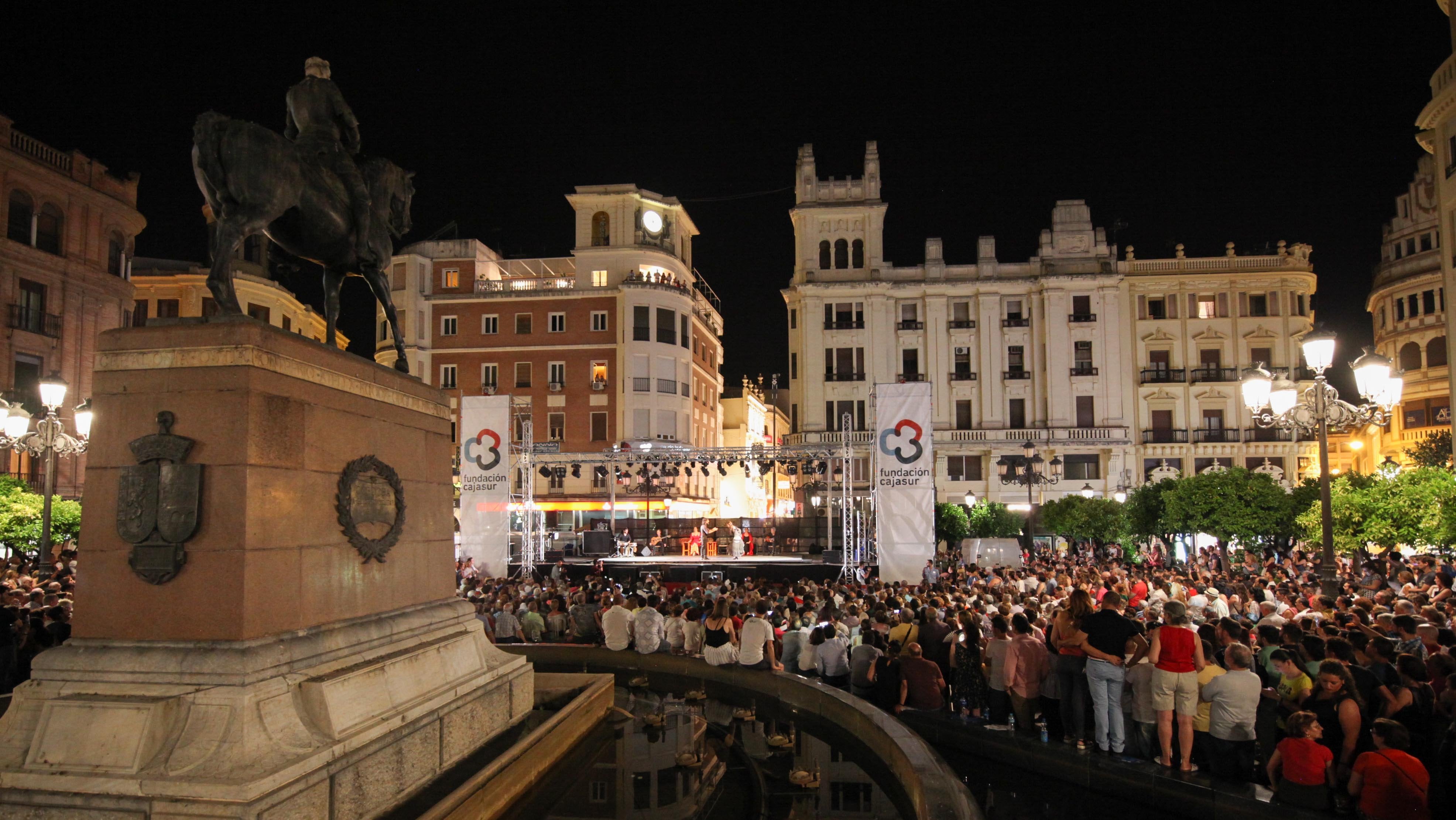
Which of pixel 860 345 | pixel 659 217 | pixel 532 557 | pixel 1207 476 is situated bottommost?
pixel 532 557

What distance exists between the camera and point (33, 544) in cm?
1945

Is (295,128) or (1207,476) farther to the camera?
(1207,476)

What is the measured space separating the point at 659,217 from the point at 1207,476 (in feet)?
118

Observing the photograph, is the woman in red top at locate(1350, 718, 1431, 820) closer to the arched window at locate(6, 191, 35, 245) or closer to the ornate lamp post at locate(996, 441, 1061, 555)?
the ornate lamp post at locate(996, 441, 1061, 555)

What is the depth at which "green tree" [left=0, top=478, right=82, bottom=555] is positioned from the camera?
61.1ft

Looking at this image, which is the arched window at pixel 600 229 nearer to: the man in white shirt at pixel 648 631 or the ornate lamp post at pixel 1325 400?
the man in white shirt at pixel 648 631

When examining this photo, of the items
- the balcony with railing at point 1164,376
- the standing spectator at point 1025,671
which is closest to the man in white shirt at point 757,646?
the standing spectator at point 1025,671

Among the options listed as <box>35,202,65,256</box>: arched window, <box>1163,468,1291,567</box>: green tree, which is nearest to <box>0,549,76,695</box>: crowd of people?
<box>35,202,65,256</box>: arched window

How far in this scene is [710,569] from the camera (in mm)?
26641

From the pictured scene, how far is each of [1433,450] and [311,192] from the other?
4519 centimetres

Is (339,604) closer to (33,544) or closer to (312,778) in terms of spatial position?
Answer: (312,778)

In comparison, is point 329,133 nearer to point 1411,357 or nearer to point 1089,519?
point 1089,519

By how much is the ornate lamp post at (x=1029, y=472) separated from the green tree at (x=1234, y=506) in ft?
17.9

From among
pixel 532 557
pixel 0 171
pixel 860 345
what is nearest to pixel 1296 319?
pixel 860 345
